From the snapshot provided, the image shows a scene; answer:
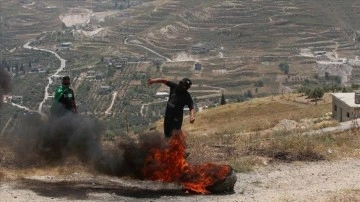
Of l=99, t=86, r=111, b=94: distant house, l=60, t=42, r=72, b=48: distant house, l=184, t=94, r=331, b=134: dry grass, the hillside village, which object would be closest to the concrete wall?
the hillside village

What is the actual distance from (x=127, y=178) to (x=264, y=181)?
2884 millimetres

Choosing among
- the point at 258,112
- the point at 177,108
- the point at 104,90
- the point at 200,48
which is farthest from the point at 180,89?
the point at 200,48

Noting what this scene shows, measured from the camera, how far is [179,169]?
39.9 feet

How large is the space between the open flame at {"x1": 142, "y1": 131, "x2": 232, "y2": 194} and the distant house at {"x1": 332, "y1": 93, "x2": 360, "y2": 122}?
19.5 metres

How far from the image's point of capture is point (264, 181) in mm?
13086

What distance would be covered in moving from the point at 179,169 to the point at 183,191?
453 mm

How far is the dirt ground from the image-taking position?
1134cm

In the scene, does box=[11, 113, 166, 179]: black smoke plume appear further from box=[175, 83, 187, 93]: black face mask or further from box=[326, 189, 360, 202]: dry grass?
box=[326, 189, 360, 202]: dry grass

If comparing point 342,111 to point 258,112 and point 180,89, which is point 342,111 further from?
point 180,89

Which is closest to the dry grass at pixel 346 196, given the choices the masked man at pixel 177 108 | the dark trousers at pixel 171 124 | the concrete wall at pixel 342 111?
the masked man at pixel 177 108

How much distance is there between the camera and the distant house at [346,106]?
3134 centimetres

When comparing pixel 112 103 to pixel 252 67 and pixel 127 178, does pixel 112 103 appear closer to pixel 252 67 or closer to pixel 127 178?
pixel 252 67

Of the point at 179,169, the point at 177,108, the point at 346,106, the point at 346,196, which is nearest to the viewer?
the point at 346,196

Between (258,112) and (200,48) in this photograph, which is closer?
(258,112)
